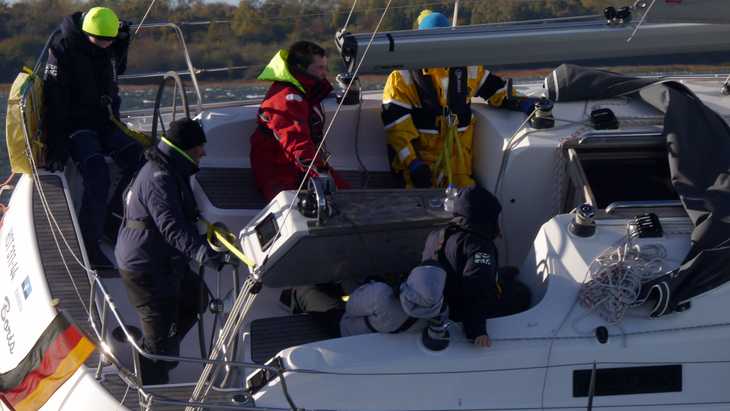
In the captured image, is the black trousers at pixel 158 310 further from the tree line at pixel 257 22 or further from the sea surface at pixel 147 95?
the sea surface at pixel 147 95

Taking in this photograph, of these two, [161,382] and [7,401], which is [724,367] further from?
[7,401]

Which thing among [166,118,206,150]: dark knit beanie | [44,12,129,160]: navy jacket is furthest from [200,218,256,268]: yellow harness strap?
[44,12,129,160]: navy jacket

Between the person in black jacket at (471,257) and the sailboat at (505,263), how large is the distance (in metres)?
0.10

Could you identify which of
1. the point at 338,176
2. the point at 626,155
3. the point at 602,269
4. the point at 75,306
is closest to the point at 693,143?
the point at 626,155

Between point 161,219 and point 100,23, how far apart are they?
1.62 m

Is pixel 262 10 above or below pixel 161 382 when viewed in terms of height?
below

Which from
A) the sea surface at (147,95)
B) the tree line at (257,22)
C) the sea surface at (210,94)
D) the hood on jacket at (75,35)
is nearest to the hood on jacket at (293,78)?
the hood on jacket at (75,35)

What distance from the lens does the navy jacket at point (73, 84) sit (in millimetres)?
5672

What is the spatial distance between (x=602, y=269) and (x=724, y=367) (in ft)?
2.11

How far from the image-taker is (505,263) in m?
5.33

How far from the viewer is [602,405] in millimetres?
4363

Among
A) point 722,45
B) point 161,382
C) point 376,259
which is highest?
point 722,45

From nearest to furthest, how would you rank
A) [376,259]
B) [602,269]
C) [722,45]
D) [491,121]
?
[602,269]
[376,259]
[722,45]
[491,121]

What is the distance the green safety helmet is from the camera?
5539 millimetres
